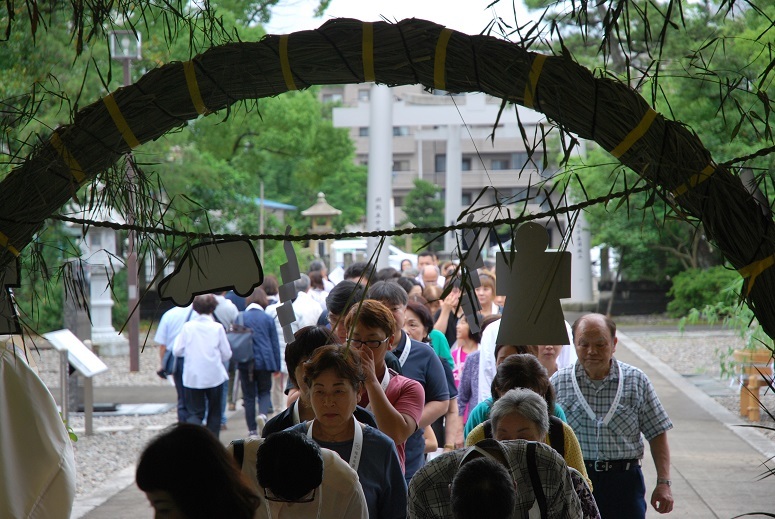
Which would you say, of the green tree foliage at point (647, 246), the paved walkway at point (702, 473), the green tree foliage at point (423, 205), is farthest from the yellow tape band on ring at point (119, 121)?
the green tree foliage at point (423, 205)

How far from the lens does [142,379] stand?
1585cm

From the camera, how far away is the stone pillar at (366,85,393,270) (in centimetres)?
1895

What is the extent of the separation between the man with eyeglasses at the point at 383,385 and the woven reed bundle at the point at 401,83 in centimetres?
152

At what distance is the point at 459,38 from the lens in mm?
2377

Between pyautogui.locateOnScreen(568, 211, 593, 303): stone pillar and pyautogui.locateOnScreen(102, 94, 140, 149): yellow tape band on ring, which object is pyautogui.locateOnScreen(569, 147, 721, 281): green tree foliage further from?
pyautogui.locateOnScreen(102, 94, 140, 149): yellow tape band on ring

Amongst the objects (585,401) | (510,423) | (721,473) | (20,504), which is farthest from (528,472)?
(721,473)

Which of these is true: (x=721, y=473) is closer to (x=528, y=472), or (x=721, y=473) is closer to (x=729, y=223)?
(x=528, y=472)

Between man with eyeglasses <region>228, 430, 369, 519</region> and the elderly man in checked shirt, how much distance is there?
6.64ft

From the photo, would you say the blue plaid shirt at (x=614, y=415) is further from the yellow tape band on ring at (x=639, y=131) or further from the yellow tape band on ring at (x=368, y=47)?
the yellow tape band on ring at (x=368, y=47)

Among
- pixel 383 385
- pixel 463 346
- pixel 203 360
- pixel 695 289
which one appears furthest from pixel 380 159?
pixel 383 385

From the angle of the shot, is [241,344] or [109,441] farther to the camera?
[109,441]

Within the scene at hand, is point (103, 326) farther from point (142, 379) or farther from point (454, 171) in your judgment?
point (454, 171)

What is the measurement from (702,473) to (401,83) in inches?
283

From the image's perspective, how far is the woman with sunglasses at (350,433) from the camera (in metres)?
3.34
